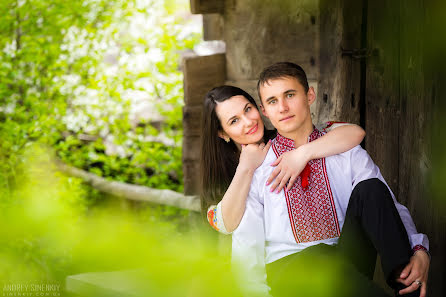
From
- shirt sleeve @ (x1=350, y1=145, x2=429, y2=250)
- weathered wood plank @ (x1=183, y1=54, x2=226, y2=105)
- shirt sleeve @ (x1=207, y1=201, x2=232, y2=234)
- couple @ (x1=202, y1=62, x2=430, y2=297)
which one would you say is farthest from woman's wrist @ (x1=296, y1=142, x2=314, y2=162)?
weathered wood plank @ (x1=183, y1=54, x2=226, y2=105)

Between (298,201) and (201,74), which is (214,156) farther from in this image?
(201,74)

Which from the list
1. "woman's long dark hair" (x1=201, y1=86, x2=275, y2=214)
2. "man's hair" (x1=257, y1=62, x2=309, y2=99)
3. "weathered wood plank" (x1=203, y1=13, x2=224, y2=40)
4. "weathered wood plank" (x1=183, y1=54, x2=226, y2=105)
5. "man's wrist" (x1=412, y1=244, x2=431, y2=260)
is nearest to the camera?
"man's wrist" (x1=412, y1=244, x2=431, y2=260)

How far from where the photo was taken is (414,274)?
1.92 meters

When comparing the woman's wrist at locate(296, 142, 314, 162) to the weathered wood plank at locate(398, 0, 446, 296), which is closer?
the woman's wrist at locate(296, 142, 314, 162)

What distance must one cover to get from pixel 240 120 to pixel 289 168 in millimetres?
359

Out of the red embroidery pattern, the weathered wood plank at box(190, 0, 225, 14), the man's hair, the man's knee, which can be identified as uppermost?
the weathered wood plank at box(190, 0, 225, 14)

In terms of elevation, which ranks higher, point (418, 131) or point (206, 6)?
point (206, 6)

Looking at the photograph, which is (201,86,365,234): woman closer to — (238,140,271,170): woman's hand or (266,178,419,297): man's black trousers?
(238,140,271,170): woman's hand

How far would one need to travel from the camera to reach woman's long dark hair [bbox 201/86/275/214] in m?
2.53

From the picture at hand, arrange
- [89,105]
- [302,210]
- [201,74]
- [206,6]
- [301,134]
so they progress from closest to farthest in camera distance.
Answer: [302,210] → [301,134] → [206,6] → [201,74] → [89,105]

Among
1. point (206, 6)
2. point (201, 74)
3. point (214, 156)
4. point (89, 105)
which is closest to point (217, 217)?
point (214, 156)

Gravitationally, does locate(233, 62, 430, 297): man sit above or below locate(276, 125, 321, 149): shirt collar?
below

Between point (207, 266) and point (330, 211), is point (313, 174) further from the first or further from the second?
point (207, 266)

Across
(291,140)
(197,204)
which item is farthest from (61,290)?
(291,140)
